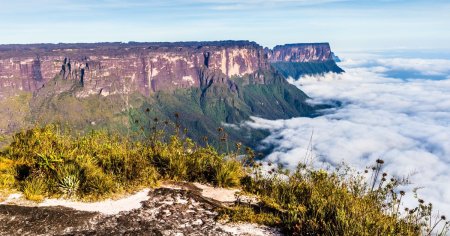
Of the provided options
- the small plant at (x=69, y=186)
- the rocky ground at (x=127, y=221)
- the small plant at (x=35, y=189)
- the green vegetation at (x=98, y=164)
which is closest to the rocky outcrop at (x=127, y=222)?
the rocky ground at (x=127, y=221)

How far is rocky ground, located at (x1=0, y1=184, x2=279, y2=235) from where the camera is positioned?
733 centimetres

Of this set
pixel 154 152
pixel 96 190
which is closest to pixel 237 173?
pixel 154 152

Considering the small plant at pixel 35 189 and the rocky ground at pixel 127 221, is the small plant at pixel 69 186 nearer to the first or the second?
the small plant at pixel 35 189

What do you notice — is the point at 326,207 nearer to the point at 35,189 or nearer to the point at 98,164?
the point at 98,164

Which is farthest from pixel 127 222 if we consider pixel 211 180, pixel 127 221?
pixel 211 180

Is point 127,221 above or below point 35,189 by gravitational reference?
below

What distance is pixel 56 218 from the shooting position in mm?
7809

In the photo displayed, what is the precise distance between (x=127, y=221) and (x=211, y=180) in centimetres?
352

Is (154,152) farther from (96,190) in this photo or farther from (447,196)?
(447,196)

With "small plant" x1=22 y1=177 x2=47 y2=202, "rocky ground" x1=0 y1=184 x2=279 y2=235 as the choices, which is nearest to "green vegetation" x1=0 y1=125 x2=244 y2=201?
"small plant" x1=22 y1=177 x2=47 y2=202

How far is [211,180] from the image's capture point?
10805 millimetres

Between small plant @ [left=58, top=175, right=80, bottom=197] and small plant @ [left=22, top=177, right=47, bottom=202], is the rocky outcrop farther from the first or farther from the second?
small plant @ [left=58, top=175, right=80, bottom=197]

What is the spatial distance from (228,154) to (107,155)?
380 centimetres

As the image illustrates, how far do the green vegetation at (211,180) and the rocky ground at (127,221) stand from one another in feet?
1.77
